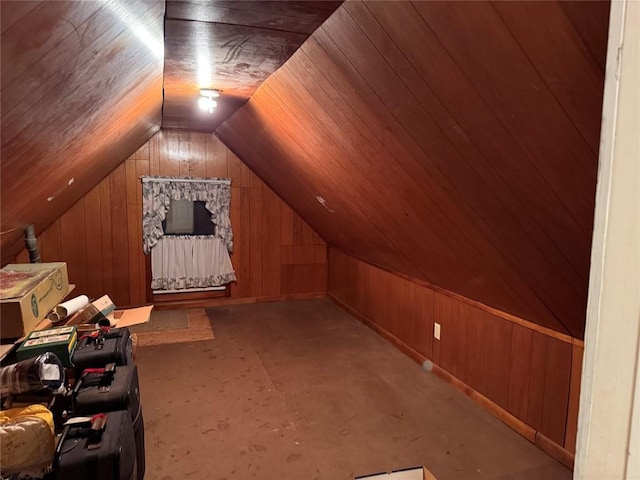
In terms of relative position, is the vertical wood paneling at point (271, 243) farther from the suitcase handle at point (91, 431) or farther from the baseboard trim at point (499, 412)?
the suitcase handle at point (91, 431)

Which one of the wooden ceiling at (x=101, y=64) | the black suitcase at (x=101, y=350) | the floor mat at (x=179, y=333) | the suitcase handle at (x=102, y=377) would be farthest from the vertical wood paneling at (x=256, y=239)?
the suitcase handle at (x=102, y=377)

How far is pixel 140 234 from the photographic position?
4789mm

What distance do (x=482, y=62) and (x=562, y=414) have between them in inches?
75.6

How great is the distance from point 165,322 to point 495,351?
3287 mm

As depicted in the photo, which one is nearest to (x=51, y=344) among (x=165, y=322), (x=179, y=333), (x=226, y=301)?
(x=179, y=333)

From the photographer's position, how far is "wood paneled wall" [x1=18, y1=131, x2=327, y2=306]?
14.9ft

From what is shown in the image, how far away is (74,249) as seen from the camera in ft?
14.9

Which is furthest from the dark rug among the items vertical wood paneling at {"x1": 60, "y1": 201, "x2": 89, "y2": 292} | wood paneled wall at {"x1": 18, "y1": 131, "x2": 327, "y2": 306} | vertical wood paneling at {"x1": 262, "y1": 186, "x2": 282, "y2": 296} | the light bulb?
the light bulb

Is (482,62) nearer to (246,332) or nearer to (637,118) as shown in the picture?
(637,118)

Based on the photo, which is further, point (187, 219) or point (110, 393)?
point (187, 219)

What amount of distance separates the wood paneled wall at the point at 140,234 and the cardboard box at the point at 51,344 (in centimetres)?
283

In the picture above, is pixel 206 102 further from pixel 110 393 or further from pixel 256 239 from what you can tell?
pixel 256 239

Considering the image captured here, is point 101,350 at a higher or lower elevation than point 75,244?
lower

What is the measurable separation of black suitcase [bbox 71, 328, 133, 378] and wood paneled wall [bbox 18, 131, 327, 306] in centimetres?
274
